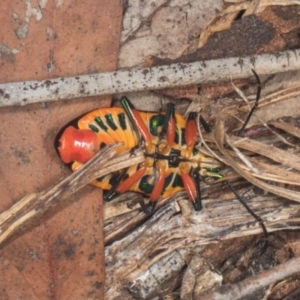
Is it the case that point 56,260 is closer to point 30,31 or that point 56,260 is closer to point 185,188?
point 185,188

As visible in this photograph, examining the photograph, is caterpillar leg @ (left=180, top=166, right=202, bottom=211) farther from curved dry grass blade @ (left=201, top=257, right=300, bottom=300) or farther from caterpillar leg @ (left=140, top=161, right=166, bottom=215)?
curved dry grass blade @ (left=201, top=257, right=300, bottom=300)

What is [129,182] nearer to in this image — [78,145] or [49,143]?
[78,145]

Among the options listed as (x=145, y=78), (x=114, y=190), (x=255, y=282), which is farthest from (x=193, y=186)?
(x=145, y=78)

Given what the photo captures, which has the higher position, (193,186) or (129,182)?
(129,182)

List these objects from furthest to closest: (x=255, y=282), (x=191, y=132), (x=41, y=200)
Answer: (x=191, y=132) < (x=255, y=282) < (x=41, y=200)

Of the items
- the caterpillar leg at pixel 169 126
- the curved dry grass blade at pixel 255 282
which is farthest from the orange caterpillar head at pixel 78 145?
the curved dry grass blade at pixel 255 282

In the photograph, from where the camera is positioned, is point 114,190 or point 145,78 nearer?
point 145,78

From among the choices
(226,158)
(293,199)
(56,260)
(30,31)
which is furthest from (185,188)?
(30,31)
